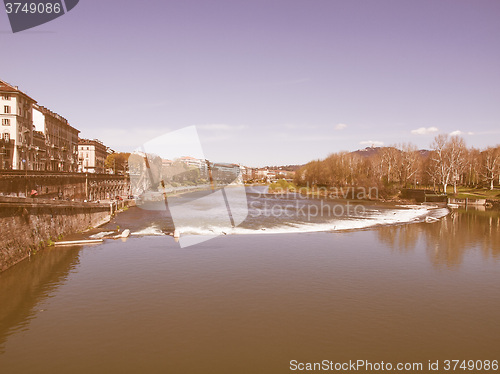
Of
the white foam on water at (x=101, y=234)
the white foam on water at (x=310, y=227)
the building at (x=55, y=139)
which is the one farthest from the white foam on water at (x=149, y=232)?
the building at (x=55, y=139)

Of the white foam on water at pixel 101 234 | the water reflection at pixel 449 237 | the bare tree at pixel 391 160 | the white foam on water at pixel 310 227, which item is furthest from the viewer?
the bare tree at pixel 391 160

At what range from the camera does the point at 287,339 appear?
697 inches

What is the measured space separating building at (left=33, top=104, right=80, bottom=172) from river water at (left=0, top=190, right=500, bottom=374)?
61654mm

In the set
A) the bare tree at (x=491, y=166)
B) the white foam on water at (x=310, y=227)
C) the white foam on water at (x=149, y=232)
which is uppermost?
the bare tree at (x=491, y=166)

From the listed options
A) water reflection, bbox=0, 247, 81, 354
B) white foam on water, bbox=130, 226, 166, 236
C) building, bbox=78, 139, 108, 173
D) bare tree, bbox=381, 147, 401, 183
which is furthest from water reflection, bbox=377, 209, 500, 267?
building, bbox=78, 139, 108, 173

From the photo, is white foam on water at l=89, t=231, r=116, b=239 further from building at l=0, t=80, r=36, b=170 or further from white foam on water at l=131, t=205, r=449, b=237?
building at l=0, t=80, r=36, b=170

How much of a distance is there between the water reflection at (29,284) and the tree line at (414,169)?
304 ft

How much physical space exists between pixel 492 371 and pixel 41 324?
837 inches

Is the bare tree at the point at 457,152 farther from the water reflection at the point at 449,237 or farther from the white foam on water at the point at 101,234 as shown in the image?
the white foam on water at the point at 101,234

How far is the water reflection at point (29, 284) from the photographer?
1955 centimetres

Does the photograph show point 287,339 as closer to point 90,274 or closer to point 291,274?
point 291,274

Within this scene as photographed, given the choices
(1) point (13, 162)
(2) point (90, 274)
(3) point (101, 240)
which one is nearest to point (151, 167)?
(1) point (13, 162)

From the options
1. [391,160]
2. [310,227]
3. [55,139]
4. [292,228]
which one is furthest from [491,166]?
[55,139]

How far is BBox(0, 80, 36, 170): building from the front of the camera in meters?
64.2
